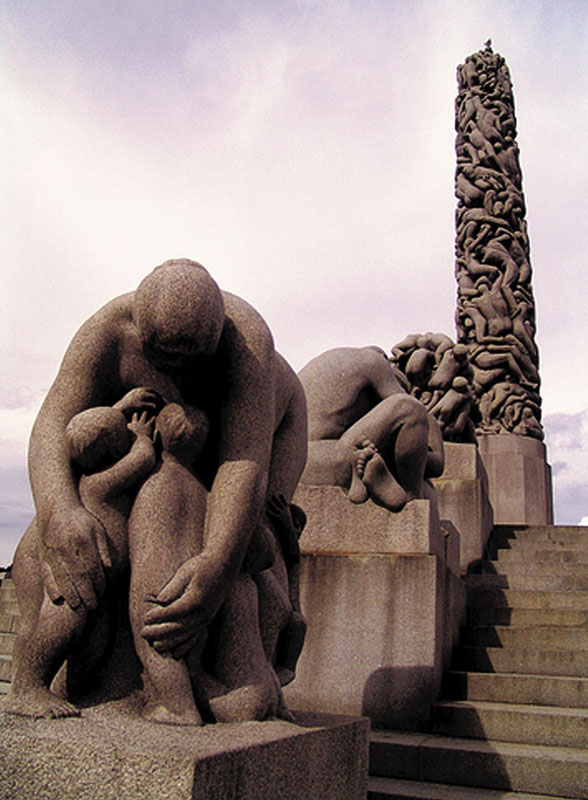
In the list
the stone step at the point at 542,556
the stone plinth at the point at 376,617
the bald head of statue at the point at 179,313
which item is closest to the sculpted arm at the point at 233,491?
the bald head of statue at the point at 179,313

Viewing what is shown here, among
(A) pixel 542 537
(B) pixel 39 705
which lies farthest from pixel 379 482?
→ (A) pixel 542 537

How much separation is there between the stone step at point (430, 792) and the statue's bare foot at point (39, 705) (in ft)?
7.58

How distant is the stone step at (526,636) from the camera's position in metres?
6.22

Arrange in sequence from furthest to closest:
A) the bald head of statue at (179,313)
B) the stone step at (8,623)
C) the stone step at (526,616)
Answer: the stone step at (8,623)
the stone step at (526,616)
the bald head of statue at (179,313)

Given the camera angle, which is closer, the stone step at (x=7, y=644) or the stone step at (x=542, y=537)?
the stone step at (x=7, y=644)

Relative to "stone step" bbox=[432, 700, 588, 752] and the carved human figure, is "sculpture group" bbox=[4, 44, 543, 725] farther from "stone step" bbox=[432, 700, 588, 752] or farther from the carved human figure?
Answer: "stone step" bbox=[432, 700, 588, 752]

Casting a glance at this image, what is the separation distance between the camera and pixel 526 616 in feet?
22.7

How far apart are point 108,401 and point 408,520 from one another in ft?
10.5

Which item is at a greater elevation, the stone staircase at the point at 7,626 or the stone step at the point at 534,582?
the stone step at the point at 534,582

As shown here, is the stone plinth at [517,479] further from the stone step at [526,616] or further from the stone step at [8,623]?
the stone step at [8,623]

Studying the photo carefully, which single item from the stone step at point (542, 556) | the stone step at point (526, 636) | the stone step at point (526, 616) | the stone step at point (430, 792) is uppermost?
the stone step at point (542, 556)

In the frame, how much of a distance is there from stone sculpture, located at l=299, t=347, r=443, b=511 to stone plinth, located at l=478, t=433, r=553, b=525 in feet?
33.0

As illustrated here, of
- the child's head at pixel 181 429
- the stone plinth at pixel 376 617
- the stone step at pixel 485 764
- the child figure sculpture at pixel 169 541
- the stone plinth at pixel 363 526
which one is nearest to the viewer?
the child figure sculpture at pixel 169 541

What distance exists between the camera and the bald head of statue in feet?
9.80
